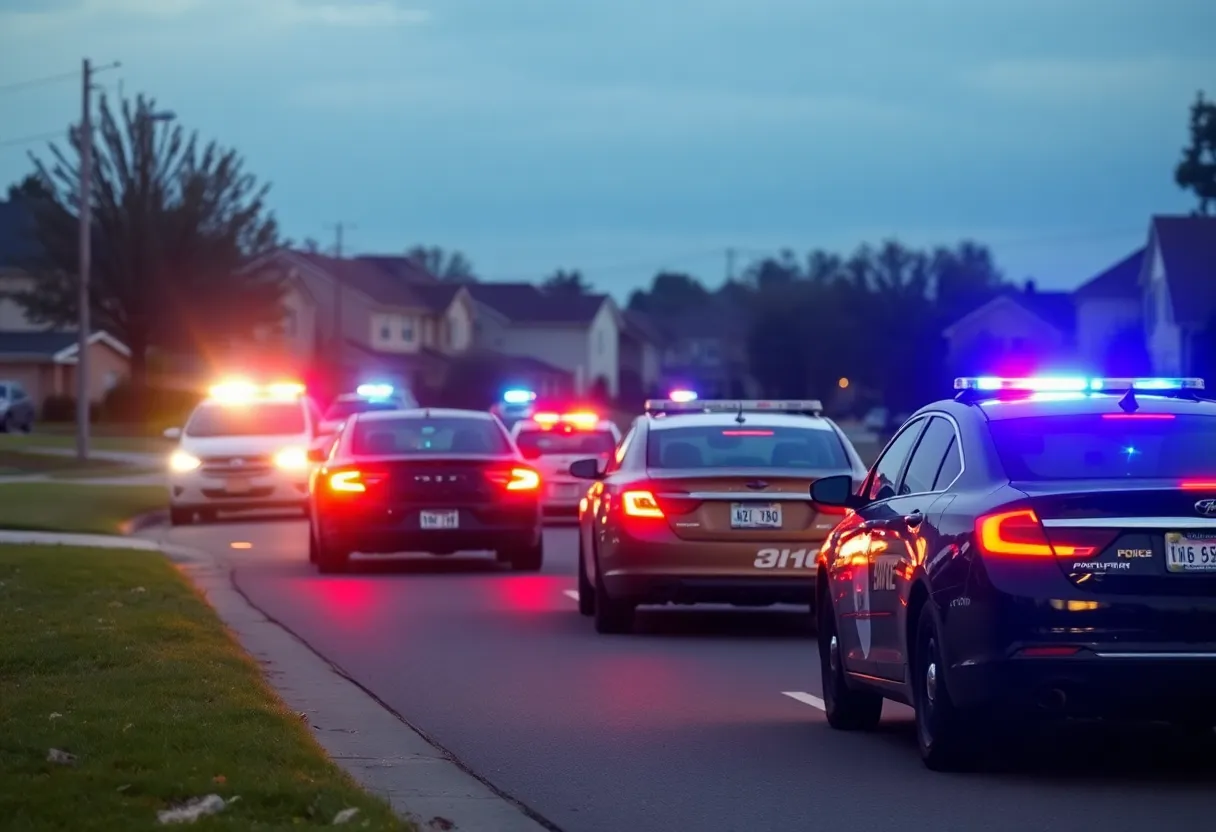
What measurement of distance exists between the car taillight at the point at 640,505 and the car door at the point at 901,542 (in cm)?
488

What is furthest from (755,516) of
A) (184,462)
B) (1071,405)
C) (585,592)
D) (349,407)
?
(349,407)

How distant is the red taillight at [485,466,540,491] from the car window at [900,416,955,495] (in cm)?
1113

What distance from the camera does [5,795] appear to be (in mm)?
7668

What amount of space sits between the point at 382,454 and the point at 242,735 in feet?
40.3

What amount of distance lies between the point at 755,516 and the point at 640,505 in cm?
80

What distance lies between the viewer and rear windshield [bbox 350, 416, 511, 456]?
71.5ft

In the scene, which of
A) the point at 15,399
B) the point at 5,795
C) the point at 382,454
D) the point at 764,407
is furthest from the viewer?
the point at 15,399

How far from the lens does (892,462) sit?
10836 mm

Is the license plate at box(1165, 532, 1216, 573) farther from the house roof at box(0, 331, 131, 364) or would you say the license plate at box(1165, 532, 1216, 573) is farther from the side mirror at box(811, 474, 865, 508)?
→ the house roof at box(0, 331, 131, 364)

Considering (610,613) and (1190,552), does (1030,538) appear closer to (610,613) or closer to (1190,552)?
(1190,552)

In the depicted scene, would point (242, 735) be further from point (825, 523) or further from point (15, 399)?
point (15, 399)

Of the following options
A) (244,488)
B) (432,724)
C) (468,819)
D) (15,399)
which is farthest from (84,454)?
(468,819)

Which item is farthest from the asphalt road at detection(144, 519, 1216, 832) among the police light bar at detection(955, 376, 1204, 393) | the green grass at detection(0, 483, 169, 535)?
the green grass at detection(0, 483, 169, 535)

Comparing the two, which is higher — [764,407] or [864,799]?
[764,407]
